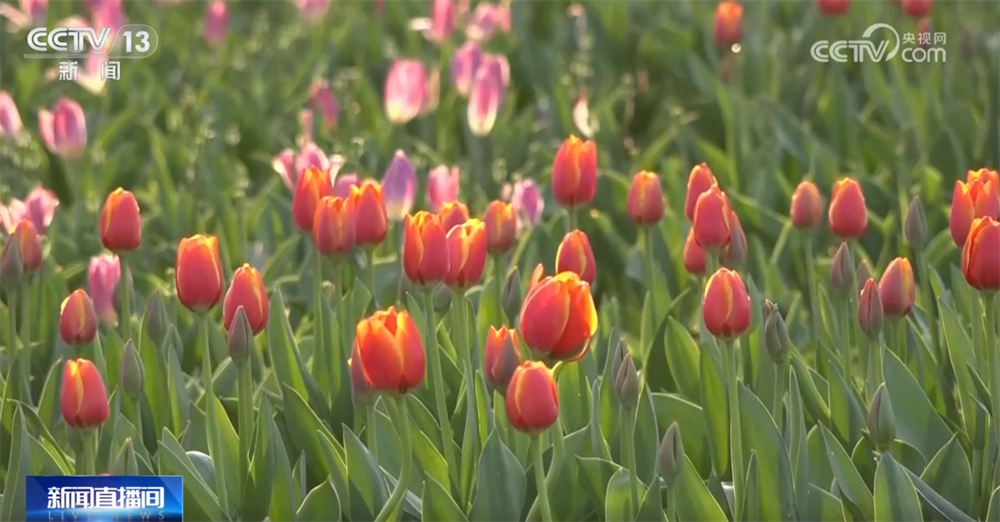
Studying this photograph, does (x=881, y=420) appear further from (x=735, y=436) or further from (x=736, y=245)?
(x=736, y=245)

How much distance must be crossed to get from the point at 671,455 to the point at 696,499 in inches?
3.1

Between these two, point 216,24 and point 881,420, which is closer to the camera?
point 881,420

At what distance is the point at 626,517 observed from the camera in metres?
1.29

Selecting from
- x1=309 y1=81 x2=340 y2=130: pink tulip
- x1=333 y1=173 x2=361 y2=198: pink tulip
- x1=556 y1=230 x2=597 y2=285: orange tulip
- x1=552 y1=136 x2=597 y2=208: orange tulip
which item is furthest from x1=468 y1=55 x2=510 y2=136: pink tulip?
x1=556 y1=230 x2=597 y2=285: orange tulip

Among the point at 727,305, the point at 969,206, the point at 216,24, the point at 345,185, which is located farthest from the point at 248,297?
the point at 216,24

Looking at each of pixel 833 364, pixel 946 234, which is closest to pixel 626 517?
pixel 833 364

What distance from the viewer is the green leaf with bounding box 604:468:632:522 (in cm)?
128

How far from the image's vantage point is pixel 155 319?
5.08 feet

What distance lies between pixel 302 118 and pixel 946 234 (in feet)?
3.86

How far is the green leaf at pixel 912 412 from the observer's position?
4.82 ft

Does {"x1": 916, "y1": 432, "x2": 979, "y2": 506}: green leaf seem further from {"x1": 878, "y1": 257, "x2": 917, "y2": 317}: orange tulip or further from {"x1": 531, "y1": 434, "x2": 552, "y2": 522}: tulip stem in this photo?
{"x1": 531, "y1": 434, "x2": 552, "y2": 522}: tulip stem

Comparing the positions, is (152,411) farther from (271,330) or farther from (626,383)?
(626,383)
